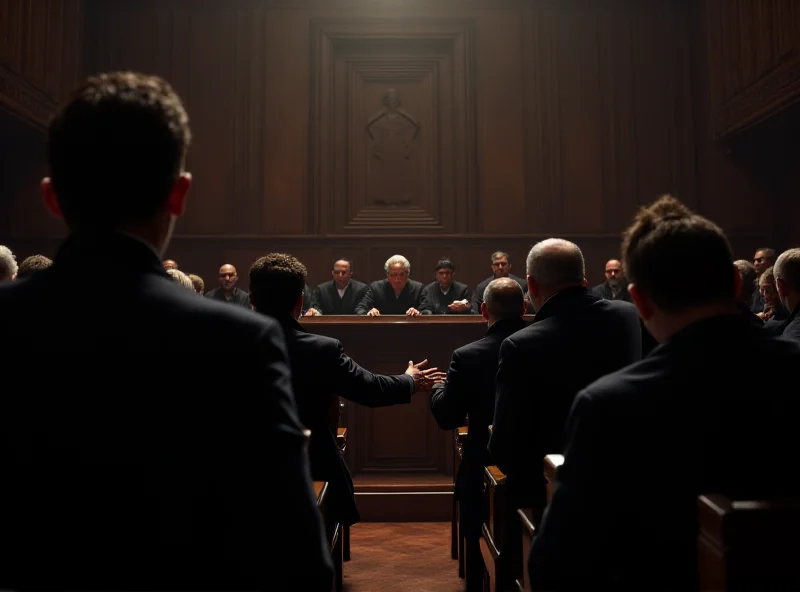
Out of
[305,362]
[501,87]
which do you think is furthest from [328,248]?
[305,362]

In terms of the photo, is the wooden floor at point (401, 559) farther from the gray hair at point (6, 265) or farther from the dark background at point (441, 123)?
the dark background at point (441, 123)

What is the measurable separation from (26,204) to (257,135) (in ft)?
10.1

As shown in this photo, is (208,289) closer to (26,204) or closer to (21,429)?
(26,204)

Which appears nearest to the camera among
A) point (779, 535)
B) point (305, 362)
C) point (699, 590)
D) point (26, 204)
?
point (779, 535)

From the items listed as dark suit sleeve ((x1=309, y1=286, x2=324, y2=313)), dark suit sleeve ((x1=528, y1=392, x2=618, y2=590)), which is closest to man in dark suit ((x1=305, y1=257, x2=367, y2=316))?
dark suit sleeve ((x1=309, y1=286, x2=324, y2=313))

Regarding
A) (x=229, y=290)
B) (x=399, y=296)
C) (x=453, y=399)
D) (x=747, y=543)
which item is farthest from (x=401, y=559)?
(x=229, y=290)

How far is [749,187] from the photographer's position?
9.34 metres

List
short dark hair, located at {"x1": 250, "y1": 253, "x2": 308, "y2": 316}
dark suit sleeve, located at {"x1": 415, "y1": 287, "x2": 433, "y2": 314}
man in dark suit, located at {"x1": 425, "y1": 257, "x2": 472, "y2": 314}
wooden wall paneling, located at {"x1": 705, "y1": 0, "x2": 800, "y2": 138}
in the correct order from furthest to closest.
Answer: man in dark suit, located at {"x1": 425, "y1": 257, "x2": 472, "y2": 314} → dark suit sleeve, located at {"x1": 415, "y1": 287, "x2": 433, "y2": 314} → wooden wall paneling, located at {"x1": 705, "y1": 0, "x2": 800, "y2": 138} → short dark hair, located at {"x1": 250, "y1": 253, "x2": 308, "y2": 316}

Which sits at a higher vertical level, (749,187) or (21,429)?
(749,187)

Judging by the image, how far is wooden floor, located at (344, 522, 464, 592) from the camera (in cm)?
376

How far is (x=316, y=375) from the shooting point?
2691mm

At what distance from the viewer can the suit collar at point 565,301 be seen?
8.01 ft

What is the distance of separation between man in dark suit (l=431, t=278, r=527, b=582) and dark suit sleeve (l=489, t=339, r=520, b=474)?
711mm

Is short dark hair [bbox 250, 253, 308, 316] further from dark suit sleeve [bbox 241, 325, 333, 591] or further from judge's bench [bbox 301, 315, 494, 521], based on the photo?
judge's bench [bbox 301, 315, 494, 521]
